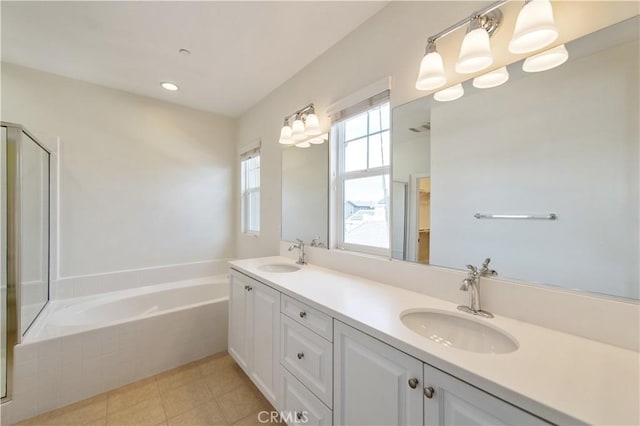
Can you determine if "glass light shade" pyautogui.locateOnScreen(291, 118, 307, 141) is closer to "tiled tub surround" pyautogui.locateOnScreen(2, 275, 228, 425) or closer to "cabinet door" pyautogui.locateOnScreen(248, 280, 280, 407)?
"cabinet door" pyautogui.locateOnScreen(248, 280, 280, 407)

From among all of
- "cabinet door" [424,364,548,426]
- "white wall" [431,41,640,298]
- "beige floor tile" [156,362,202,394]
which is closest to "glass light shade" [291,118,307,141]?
"white wall" [431,41,640,298]

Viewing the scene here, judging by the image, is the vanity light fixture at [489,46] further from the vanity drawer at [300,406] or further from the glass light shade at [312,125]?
the vanity drawer at [300,406]

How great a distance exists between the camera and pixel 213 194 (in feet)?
10.6

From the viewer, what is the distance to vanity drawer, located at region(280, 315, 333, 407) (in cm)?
112

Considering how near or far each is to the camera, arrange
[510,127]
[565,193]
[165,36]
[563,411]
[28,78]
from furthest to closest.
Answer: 1. [28,78]
2. [165,36]
3. [510,127]
4. [565,193]
5. [563,411]

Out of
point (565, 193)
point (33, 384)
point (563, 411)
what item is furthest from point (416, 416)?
point (33, 384)

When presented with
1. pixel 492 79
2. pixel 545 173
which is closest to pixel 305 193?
pixel 492 79

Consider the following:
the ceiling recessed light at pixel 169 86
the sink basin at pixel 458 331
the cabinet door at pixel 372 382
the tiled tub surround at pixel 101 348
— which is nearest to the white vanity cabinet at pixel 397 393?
the cabinet door at pixel 372 382

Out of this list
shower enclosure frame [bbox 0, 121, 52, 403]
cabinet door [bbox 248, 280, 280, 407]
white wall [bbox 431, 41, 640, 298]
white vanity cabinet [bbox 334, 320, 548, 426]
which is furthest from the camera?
shower enclosure frame [bbox 0, 121, 52, 403]

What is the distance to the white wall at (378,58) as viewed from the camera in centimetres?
90

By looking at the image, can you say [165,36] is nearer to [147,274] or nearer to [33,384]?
[147,274]

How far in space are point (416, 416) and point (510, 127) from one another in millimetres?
1155

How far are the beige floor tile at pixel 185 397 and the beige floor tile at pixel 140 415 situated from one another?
0.04 m

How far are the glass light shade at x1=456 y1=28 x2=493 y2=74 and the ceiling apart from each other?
77cm
